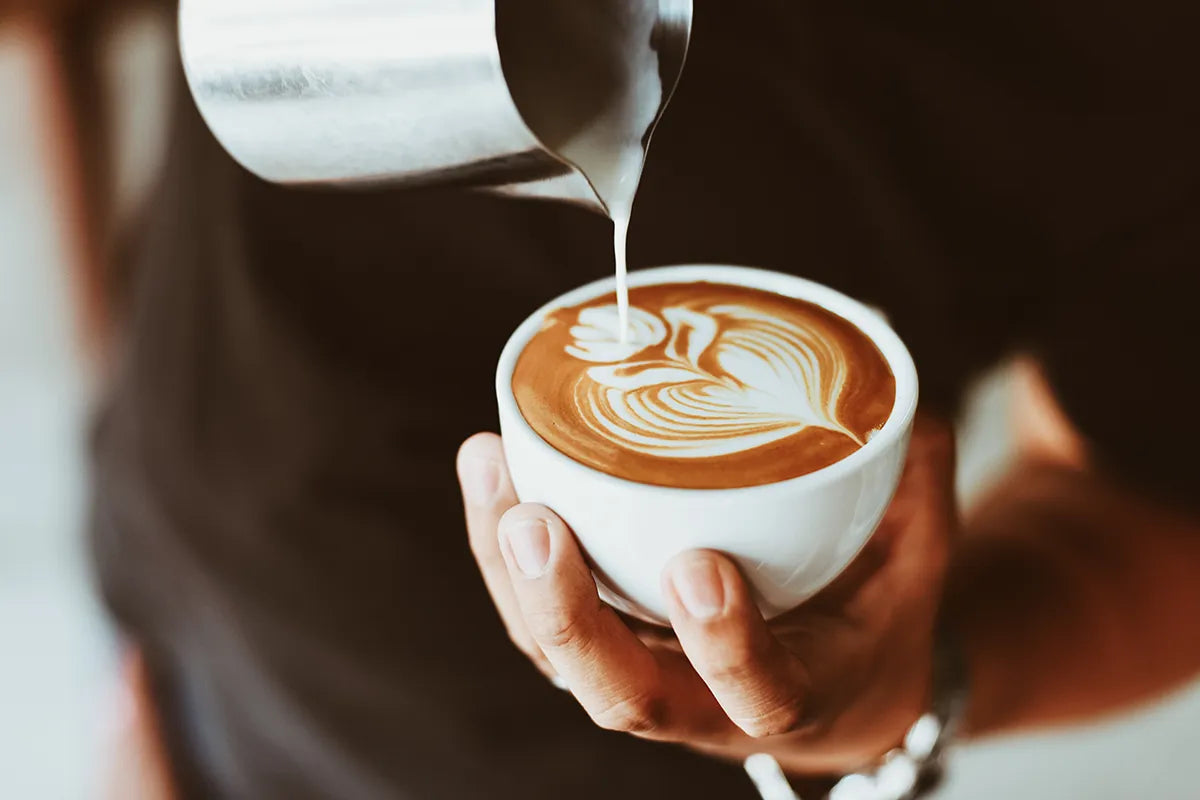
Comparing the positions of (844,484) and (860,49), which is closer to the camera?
(844,484)

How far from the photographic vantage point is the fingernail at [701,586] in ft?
1.16

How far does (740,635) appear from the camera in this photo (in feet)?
1.19

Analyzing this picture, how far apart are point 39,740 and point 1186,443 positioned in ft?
4.04

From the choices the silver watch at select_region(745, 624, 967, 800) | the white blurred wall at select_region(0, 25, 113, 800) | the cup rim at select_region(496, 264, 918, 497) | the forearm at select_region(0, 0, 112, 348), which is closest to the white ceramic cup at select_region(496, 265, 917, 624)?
the cup rim at select_region(496, 264, 918, 497)

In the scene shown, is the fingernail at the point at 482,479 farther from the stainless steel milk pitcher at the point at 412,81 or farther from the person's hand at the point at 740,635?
the stainless steel milk pitcher at the point at 412,81

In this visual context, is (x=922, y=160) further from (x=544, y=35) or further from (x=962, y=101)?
(x=544, y=35)

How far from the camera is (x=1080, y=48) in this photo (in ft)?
2.59

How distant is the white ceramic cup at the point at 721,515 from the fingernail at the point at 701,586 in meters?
0.01

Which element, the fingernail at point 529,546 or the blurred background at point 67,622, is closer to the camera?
the fingernail at point 529,546

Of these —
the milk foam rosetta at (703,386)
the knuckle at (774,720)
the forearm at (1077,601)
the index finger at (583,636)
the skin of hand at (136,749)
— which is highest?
the milk foam rosetta at (703,386)

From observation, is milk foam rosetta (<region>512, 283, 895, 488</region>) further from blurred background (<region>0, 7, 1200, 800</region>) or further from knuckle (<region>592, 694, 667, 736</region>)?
blurred background (<region>0, 7, 1200, 800</region>)

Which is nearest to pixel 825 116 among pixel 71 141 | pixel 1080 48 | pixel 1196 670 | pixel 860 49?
pixel 860 49

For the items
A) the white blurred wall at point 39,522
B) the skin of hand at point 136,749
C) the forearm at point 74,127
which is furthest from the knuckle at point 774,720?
the forearm at point 74,127

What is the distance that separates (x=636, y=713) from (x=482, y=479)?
115 mm
